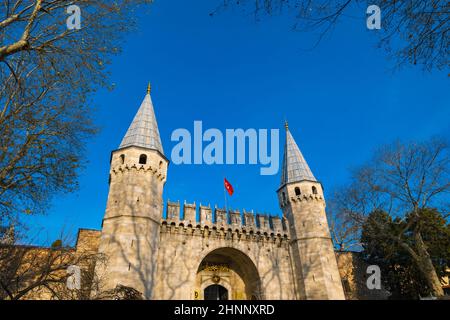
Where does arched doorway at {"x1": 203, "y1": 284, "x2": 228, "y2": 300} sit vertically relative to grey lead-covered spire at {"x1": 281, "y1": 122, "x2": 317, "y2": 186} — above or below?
below

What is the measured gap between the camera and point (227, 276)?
67.2ft

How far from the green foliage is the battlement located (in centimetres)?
636

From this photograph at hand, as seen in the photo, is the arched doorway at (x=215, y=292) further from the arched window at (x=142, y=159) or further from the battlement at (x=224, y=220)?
the arched window at (x=142, y=159)

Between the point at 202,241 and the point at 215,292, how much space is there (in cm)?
408

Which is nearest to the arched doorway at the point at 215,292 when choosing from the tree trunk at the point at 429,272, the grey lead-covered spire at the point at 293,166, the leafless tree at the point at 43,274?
the leafless tree at the point at 43,274

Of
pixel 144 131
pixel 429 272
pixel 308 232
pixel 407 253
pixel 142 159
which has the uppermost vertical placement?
pixel 144 131

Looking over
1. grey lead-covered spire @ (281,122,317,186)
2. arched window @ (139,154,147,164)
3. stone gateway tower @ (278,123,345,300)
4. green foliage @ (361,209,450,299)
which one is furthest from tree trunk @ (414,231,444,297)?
arched window @ (139,154,147,164)

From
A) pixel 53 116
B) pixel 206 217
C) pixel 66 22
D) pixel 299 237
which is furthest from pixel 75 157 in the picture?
pixel 299 237

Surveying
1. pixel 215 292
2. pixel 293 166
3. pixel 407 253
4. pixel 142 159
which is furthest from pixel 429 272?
pixel 142 159

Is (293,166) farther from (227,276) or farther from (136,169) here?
(136,169)

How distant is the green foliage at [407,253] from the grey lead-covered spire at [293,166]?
5614 mm

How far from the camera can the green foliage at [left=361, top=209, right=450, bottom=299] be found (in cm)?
2102

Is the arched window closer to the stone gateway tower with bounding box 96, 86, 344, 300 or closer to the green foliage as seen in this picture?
the stone gateway tower with bounding box 96, 86, 344, 300

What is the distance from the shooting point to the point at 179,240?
18.0 meters
